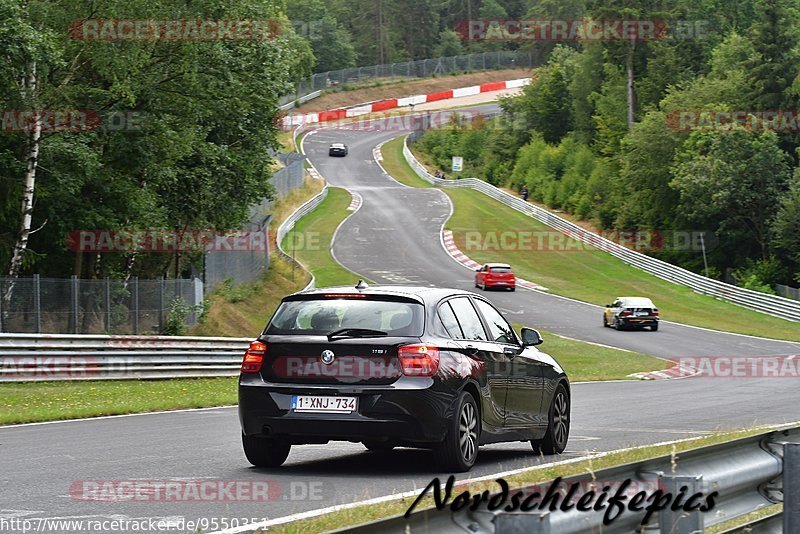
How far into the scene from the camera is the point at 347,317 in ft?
35.5

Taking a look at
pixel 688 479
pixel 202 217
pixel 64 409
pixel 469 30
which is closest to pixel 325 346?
pixel 688 479

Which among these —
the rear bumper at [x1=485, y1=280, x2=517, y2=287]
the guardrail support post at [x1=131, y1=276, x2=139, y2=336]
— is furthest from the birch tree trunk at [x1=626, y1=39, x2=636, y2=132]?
the guardrail support post at [x1=131, y1=276, x2=139, y2=336]

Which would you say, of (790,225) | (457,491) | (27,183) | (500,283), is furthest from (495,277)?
(457,491)

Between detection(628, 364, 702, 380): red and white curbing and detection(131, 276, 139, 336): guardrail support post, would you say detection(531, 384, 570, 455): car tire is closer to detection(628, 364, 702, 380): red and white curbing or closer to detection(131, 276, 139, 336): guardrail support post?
detection(628, 364, 702, 380): red and white curbing

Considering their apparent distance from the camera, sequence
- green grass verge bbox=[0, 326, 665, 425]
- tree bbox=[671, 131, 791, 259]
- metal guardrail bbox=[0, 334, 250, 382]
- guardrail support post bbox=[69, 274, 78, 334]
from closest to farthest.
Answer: green grass verge bbox=[0, 326, 665, 425]
metal guardrail bbox=[0, 334, 250, 382]
guardrail support post bbox=[69, 274, 78, 334]
tree bbox=[671, 131, 791, 259]

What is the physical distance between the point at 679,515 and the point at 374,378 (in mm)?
4764

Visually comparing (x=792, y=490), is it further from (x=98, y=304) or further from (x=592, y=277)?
(x=592, y=277)

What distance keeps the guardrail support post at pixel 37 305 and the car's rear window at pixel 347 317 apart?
17.6 m

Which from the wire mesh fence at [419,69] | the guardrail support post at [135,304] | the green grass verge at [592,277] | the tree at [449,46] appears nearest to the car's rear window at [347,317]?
the guardrail support post at [135,304]

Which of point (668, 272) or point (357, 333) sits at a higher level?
point (357, 333)

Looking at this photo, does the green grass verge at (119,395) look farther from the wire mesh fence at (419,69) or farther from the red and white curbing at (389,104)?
the wire mesh fence at (419,69)

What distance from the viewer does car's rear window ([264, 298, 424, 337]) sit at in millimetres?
10719

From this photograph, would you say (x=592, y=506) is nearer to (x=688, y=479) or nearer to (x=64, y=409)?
(x=688, y=479)

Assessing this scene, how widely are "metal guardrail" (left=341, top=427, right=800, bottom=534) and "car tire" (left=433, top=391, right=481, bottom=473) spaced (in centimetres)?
326
